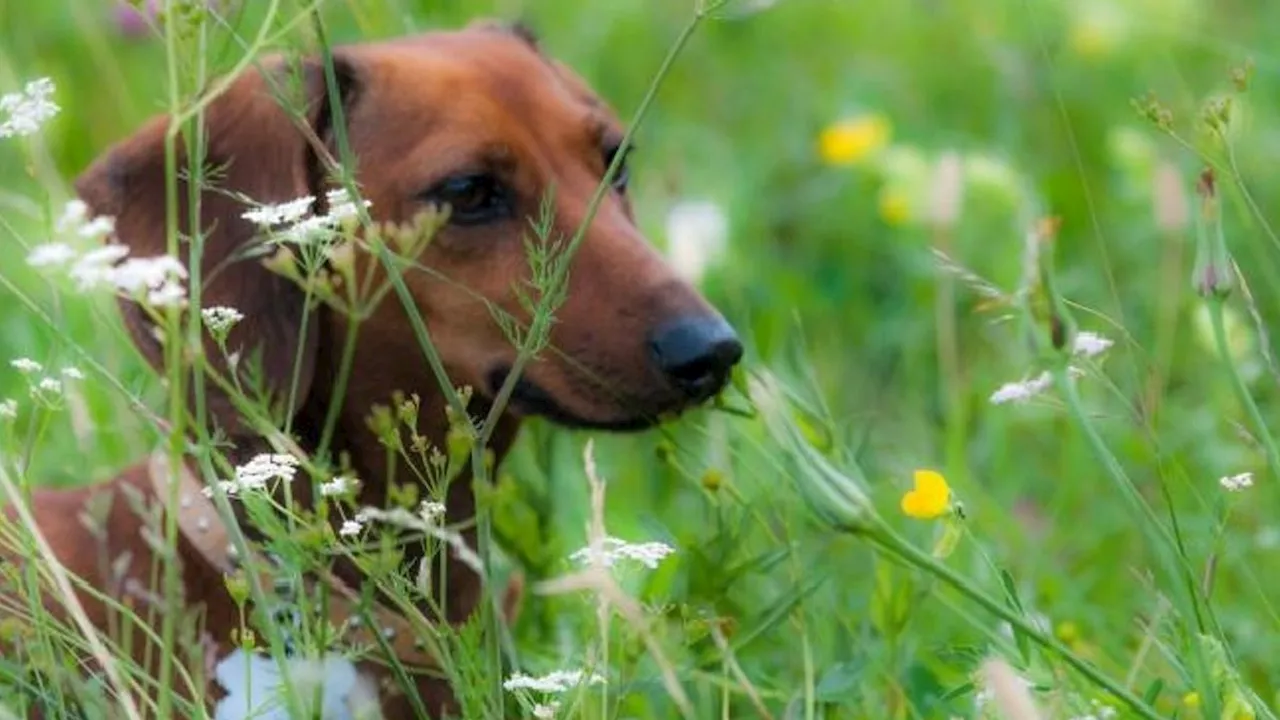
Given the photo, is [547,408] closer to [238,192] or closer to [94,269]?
[238,192]

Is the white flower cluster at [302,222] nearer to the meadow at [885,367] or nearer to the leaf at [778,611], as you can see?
the meadow at [885,367]

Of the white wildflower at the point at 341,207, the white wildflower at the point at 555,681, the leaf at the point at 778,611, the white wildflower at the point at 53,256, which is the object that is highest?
the white wildflower at the point at 53,256

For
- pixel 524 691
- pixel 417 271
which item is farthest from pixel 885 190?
pixel 524 691

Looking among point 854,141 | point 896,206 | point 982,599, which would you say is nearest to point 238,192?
point 982,599

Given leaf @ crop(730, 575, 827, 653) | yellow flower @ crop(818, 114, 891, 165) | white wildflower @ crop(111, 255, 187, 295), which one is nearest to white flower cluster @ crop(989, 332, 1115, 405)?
leaf @ crop(730, 575, 827, 653)

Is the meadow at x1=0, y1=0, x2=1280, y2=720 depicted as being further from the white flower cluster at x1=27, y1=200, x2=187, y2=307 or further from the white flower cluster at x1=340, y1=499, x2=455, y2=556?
the white flower cluster at x1=27, y1=200, x2=187, y2=307

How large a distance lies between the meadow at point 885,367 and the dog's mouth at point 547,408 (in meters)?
0.06

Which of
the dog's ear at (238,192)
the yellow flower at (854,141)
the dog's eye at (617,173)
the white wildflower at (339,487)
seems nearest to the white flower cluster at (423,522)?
the white wildflower at (339,487)

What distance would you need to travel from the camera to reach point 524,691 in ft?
6.87

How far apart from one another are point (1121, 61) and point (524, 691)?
3.45 metres

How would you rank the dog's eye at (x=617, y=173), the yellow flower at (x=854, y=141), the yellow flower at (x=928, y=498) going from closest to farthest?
the yellow flower at (x=928, y=498) < the dog's eye at (x=617, y=173) < the yellow flower at (x=854, y=141)

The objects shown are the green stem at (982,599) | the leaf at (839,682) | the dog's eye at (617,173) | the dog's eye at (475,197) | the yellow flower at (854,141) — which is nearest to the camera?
the green stem at (982,599)

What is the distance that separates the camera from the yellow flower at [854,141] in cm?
460

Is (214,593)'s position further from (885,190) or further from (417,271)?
(885,190)
